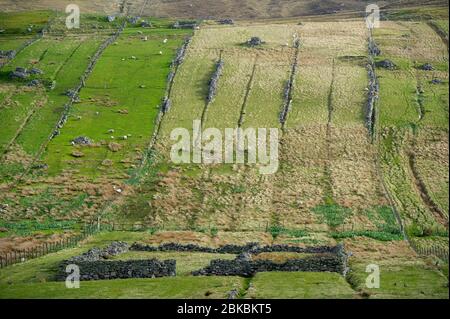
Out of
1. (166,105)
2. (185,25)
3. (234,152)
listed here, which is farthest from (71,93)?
(185,25)

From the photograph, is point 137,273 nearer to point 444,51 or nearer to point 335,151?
point 335,151

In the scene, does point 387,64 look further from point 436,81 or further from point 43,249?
point 43,249

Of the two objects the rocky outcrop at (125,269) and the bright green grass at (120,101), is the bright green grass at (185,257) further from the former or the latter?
the bright green grass at (120,101)

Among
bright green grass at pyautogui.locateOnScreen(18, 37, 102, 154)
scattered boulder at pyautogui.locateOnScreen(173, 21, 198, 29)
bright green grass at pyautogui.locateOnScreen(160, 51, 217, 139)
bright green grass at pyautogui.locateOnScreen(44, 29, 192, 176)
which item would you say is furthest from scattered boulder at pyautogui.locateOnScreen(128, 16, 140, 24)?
bright green grass at pyautogui.locateOnScreen(160, 51, 217, 139)

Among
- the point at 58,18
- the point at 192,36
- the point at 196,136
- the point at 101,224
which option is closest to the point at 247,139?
the point at 196,136

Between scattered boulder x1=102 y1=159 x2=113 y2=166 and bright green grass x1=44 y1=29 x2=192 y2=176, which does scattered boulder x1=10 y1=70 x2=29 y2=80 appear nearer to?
bright green grass x1=44 y1=29 x2=192 y2=176

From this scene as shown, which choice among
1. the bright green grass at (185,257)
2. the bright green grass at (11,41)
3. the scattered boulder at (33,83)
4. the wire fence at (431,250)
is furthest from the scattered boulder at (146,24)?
the bright green grass at (185,257)
